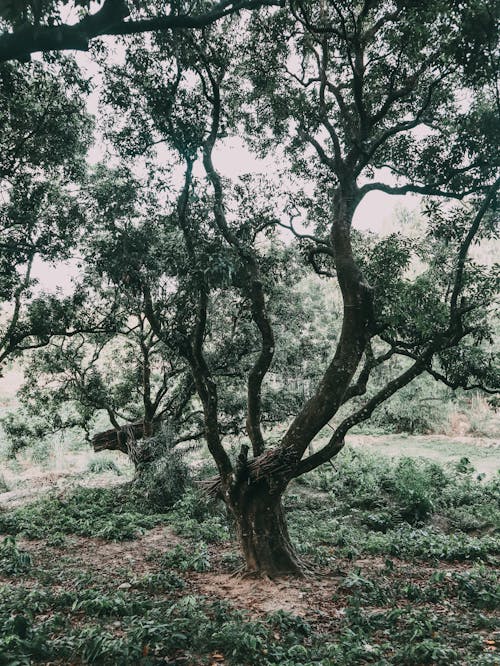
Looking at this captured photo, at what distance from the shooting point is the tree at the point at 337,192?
6836 mm

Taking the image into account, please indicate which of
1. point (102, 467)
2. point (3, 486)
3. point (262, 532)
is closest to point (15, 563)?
point (262, 532)

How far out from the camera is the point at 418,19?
5746mm

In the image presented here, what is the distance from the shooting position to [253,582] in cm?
699

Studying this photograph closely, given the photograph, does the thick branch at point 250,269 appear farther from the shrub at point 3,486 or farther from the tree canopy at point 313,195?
the shrub at point 3,486

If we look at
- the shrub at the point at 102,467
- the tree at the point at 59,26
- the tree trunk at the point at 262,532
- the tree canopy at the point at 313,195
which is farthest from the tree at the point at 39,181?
the shrub at the point at 102,467

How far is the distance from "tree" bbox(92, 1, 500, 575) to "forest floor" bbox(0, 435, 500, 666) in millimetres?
1406

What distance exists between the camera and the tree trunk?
23.5 ft

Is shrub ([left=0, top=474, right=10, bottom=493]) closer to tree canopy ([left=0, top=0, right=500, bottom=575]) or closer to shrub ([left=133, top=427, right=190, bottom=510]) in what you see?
shrub ([left=133, top=427, right=190, bottom=510])

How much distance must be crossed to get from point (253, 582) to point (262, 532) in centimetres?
71

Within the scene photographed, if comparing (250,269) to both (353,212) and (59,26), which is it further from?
(59,26)

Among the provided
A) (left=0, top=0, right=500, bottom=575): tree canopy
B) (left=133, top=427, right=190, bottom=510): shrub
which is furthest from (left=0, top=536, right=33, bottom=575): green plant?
(left=133, top=427, right=190, bottom=510): shrub

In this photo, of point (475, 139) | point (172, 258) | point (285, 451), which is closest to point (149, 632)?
point (285, 451)

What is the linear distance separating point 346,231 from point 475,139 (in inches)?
104

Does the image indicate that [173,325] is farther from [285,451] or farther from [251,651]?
[251,651]
